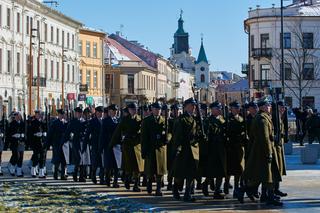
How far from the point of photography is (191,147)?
46.6ft

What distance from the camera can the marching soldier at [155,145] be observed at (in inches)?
598

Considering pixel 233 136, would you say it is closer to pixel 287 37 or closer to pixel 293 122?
pixel 293 122

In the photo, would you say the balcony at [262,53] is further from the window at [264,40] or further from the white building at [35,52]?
the white building at [35,52]

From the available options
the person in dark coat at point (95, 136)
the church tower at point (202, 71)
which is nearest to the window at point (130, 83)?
the person in dark coat at point (95, 136)

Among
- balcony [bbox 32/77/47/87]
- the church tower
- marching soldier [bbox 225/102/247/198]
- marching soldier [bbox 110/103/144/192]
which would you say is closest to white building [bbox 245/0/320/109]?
balcony [bbox 32/77/47/87]

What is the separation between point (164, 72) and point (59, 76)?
48293 mm

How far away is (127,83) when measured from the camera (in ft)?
287

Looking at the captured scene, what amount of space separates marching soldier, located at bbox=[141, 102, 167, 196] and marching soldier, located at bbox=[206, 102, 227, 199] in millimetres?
1161

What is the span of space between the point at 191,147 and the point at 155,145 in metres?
1.28

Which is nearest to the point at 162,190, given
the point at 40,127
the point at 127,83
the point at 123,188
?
the point at 123,188

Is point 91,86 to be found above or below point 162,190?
above

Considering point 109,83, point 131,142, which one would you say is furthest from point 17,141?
point 109,83

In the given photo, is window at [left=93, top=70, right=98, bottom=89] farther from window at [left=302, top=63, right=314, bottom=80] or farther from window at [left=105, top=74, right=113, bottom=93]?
window at [left=302, top=63, right=314, bottom=80]

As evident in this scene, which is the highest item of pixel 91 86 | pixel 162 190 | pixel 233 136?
pixel 91 86
